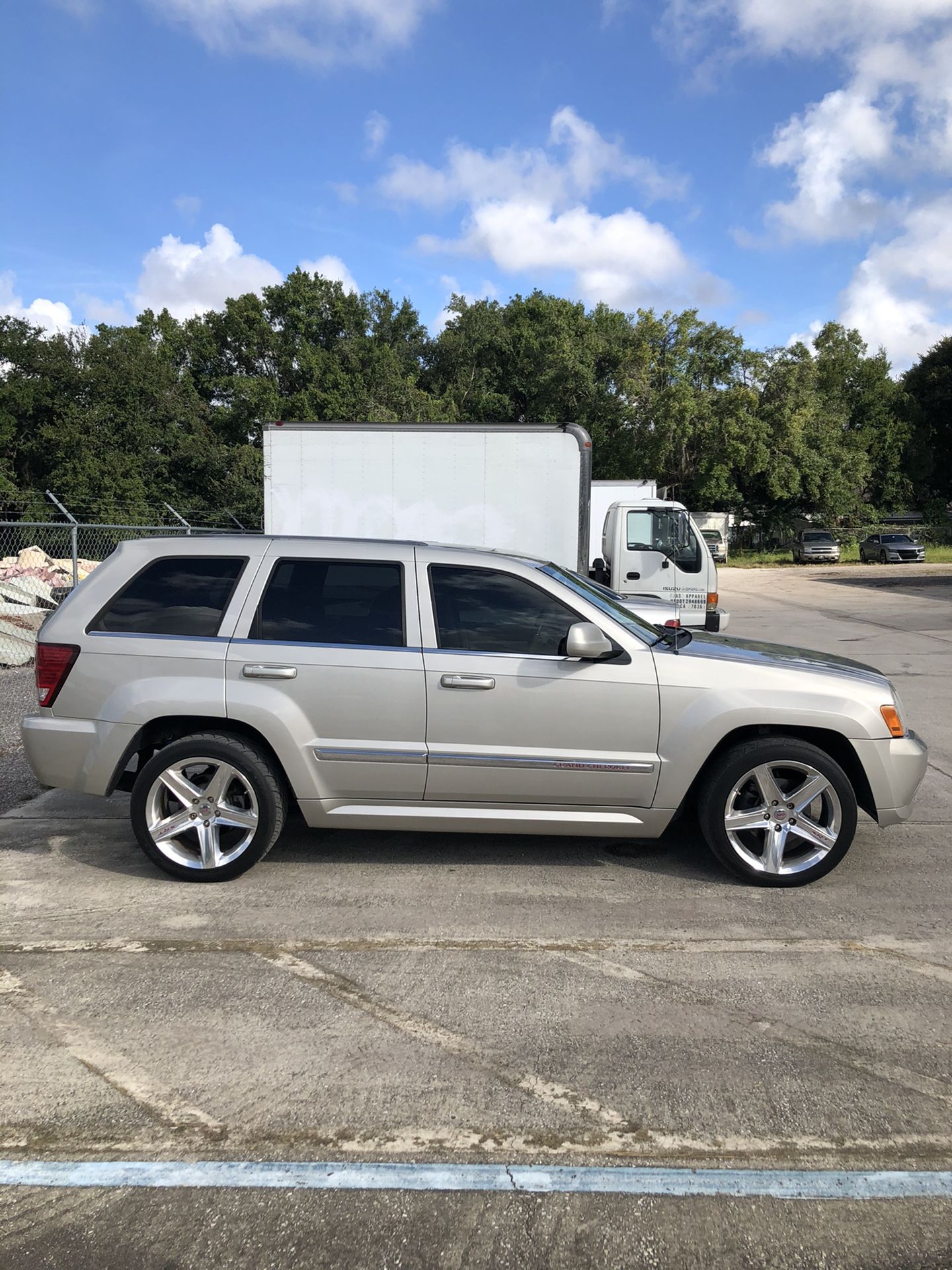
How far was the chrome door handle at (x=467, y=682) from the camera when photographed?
4488mm

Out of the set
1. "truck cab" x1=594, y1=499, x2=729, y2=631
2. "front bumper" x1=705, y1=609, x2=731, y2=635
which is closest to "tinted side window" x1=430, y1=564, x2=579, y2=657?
"front bumper" x1=705, y1=609, x2=731, y2=635

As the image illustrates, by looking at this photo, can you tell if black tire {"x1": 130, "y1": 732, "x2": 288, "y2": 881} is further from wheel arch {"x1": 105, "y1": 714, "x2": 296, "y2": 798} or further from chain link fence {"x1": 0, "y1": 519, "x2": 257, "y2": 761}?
chain link fence {"x1": 0, "y1": 519, "x2": 257, "y2": 761}

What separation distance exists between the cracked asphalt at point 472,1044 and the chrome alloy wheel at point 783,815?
0.20 m

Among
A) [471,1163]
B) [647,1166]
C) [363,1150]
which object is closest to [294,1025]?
[363,1150]

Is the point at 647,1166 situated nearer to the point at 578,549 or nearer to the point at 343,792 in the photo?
the point at 343,792

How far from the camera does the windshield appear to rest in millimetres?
4777

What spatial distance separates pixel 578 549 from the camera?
11312 millimetres

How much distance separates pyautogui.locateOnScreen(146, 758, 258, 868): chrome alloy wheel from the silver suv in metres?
0.01

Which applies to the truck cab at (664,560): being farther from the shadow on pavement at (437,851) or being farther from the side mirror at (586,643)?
the side mirror at (586,643)

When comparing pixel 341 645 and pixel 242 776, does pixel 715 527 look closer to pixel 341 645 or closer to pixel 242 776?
pixel 341 645

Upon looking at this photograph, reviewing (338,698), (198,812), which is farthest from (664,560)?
(198,812)

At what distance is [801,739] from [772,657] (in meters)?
0.46

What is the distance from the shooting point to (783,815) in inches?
179

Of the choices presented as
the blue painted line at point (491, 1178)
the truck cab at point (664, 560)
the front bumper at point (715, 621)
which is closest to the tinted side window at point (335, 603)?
the blue painted line at point (491, 1178)
